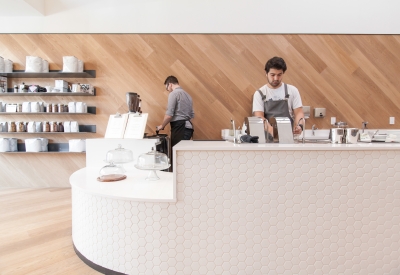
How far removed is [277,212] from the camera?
1430 millimetres

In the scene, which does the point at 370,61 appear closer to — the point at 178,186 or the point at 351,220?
the point at 351,220

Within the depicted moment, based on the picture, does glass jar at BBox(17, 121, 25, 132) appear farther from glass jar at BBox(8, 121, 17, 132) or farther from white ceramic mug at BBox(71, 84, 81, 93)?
white ceramic mug at BBox(71, 84, 81, 93)

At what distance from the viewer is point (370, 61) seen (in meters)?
3.99

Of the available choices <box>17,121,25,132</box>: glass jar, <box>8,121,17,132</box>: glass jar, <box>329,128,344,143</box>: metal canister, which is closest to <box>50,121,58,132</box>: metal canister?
<box>17,121,25,132</box>: glass jar

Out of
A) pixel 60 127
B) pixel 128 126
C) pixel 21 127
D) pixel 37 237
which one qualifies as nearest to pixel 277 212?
pixel 128 126

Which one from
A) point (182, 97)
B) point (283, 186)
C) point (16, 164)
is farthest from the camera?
point (16, 164)

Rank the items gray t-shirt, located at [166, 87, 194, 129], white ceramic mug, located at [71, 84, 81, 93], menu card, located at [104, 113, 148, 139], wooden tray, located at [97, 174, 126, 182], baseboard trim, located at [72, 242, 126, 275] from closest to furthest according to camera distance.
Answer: baseboard trim, located at [72, 242, 126, 275]
wooden tray, located at [97, 174, 126, 182]
menu card, located at [104, 113, 148, 139]
gray t-shirt, located at [166, 87, 194, 129]
white ceramic mug, located at [71, 84, 81, 93]

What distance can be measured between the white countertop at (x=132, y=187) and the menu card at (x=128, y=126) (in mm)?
491

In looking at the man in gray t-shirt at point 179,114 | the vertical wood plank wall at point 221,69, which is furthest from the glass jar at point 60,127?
the man in gray t-shirt at point 179,114

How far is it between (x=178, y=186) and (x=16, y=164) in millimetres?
3994

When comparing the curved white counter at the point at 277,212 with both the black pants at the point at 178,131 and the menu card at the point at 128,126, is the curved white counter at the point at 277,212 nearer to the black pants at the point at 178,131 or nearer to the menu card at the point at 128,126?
the menu card at the point at 128,126

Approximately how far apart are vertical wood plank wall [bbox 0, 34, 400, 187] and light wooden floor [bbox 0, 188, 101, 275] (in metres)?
1.41
